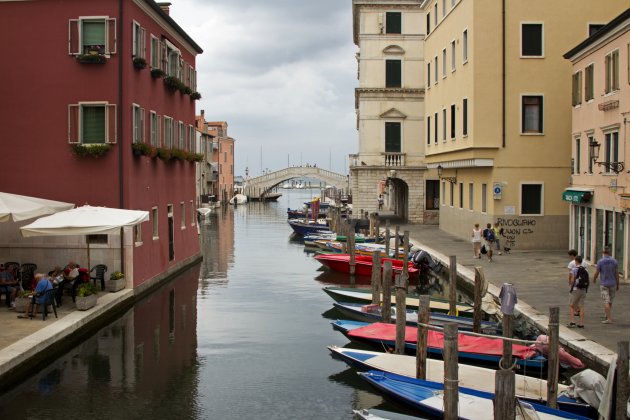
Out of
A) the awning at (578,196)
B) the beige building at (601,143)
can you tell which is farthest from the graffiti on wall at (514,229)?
the awning at (578,196)

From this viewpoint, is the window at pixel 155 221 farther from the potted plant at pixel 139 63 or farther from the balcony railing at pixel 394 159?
the balcony railing at pixel 394 159

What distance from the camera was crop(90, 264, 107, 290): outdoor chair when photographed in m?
20.2

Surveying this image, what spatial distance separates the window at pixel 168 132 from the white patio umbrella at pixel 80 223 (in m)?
7.64

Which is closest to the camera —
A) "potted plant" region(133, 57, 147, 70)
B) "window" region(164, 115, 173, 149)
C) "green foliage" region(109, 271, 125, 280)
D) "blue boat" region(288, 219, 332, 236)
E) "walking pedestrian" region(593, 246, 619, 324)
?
"walking pedestrian" region(593, 246, 619, 324)

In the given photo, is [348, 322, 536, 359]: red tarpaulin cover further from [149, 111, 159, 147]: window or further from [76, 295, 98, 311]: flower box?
[149, 111, 159, 147]: window

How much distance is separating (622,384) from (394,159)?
39.7 metres

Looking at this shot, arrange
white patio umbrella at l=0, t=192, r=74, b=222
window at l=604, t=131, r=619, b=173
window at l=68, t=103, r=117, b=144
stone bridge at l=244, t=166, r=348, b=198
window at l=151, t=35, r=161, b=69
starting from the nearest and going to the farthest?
1. white patio umbrella at l=0, t=192, r=74, b=222
2. window at l=68, t=103, r=117, b=144
3. window at l=604, t=131, r=619, b=173
4. window at l=151, t=35, r=161, b=69
5. stone bridge at l=244, t=166, r=348, b=198

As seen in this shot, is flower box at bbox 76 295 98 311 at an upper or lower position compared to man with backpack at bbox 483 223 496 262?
lower

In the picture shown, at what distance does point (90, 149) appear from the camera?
804 inches

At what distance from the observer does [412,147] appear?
4944 cm

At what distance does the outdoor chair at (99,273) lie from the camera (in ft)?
66.2

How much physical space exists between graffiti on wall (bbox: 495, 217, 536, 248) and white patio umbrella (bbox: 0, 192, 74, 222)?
1705 centimetres

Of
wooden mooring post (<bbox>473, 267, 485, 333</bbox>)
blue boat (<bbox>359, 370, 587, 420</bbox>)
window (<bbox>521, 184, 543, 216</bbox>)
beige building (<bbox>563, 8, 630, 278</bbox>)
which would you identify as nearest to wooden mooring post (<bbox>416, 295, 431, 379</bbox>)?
blue boat (<bbox>359, 370, 587, 420</bbox>)

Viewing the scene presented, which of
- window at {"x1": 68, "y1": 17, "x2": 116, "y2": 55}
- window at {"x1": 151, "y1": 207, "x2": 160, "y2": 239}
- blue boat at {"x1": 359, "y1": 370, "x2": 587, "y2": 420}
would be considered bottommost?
blue boat at {"x1": 359, "y1": 370, "x2": 587, "y2": 420}
